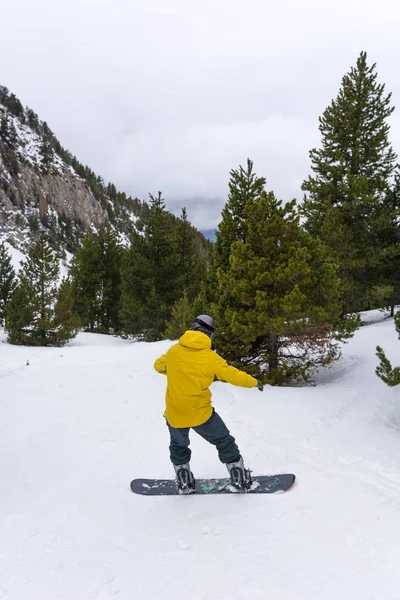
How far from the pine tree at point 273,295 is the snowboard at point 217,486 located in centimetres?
498

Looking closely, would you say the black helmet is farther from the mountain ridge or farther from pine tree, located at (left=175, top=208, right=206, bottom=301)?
the mountain ridge

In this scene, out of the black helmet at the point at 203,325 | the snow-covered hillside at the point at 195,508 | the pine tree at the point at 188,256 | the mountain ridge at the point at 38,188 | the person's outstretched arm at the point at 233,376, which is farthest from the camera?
the mountain ridge at the point at 38,188

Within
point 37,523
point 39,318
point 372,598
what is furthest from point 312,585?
point 39,318

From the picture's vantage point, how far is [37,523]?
3887mm

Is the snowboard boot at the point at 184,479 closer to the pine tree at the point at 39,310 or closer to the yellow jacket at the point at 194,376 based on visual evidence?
the yellow jacket at the point at 194,376

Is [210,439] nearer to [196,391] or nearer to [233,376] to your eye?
[196,391]

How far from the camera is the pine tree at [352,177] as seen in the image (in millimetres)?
17109

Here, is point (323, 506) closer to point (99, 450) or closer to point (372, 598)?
point (372, 598)

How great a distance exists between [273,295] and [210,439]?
5970mm

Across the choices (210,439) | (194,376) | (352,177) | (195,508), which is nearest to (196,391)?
(194,376)

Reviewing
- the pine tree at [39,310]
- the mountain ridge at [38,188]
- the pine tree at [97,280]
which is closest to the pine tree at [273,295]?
the pine tree at [39,310]

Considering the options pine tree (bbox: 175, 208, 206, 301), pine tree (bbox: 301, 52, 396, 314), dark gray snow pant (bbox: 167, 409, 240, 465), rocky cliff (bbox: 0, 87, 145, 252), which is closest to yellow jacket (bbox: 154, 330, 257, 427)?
dark gray snow pant (bbox: 167, 409, 240, 465)

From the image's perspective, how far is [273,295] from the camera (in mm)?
9695

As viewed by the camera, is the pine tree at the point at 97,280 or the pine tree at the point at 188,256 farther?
the pine tree at the point at 97,280
